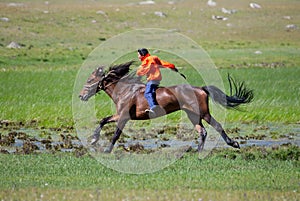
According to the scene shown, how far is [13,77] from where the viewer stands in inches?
1277

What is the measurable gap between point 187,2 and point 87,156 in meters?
59.8

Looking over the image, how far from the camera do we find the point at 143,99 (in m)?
16.6

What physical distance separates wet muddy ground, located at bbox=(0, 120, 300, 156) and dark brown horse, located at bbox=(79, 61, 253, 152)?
0.66m

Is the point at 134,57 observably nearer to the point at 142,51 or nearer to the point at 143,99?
the point at 143,99

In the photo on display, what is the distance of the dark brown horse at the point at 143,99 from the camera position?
1627 centimetres

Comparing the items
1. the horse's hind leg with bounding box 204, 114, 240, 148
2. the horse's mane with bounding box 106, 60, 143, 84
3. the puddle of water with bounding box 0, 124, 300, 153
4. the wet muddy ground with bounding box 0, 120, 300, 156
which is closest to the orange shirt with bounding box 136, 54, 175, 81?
the horse's mane with bounding box 106, 60, 143, 84

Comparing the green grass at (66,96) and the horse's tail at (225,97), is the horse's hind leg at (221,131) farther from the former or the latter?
the green grass at (66,96)

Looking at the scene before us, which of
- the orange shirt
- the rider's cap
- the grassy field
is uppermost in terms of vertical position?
the rider's cap

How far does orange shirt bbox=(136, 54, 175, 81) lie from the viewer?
16.1m

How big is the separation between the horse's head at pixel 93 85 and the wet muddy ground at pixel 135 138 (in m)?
1.00

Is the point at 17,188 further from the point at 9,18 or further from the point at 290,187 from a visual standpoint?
the point at 9,18

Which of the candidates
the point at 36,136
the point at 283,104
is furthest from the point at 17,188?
the point at 283,104

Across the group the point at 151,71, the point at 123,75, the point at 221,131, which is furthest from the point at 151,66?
the point at 221,131

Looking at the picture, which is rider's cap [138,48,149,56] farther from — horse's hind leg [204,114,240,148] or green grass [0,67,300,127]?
green grass [0,67,300,127]
